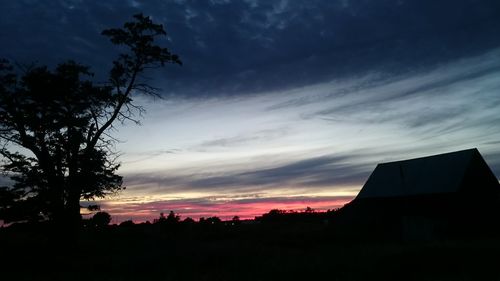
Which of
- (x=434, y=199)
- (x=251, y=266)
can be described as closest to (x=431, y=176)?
(x=434, y=199)

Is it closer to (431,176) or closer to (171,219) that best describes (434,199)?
(431,176)

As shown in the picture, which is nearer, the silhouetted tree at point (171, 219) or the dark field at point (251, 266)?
the dark field at point (251, 266)

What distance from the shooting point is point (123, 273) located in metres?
15.9

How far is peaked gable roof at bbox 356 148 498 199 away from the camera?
1176 inches

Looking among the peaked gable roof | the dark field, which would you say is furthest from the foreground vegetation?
the peaked gable roof

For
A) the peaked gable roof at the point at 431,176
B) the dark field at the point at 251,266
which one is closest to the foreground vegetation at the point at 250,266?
the dark field at the point at 251,266

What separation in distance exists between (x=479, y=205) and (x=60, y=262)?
28487 millimetres

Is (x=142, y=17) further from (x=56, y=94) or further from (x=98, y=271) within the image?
(x=98, y=271)

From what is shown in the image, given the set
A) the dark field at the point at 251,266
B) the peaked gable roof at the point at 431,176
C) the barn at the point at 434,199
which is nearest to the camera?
the dark field at the point at 251,266

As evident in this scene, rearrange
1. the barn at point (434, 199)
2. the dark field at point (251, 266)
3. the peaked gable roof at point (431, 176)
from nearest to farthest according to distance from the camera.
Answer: the dark field at point (251, 266) < the barn at point (434, 199) < the peaked gable roof at point (431, 176)

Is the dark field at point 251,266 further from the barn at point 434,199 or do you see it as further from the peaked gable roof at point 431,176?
the peaked gable roof at point 431,176

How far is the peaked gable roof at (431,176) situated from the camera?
29859 mm

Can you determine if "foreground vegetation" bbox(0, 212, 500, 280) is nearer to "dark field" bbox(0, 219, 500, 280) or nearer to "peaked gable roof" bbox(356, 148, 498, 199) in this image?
"dark field" bbox(0, 219, 500, 280)

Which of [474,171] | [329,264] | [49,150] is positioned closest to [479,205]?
[474,171]
